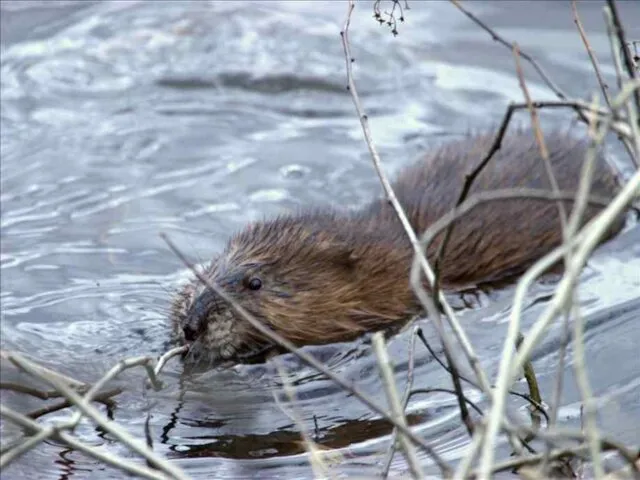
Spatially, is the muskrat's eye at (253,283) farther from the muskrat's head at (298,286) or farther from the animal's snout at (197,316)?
the animal's snout at (197,316)

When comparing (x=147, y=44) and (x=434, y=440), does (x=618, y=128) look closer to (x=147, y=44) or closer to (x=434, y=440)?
(x=434, y=440)

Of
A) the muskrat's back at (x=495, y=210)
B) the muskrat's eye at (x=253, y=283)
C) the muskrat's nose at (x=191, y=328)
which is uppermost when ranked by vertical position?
the muskrat's back at (x=495, y=210)

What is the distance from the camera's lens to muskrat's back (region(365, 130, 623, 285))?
611 cm

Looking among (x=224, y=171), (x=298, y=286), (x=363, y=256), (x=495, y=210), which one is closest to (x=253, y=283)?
(x=298, y=286)

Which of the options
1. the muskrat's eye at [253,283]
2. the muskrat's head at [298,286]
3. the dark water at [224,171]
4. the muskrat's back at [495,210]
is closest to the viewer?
the dark water at [224,171]

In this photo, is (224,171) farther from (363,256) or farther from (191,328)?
(191,328)

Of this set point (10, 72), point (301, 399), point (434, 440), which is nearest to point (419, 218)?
point (301, 399)

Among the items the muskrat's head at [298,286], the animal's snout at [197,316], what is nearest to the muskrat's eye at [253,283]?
Answer: the muskrat's head at [298,286]

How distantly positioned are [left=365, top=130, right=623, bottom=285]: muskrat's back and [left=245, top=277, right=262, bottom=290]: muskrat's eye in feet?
2.49

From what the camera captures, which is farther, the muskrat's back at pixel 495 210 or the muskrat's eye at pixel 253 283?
the muskrat's back at pixel 495 210

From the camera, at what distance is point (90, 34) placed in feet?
29.9

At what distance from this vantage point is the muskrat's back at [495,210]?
6109mm

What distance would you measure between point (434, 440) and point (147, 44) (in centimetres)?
489

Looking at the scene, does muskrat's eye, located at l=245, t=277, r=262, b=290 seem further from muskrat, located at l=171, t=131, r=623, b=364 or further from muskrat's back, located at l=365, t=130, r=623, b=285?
muskrat's back, located at l=365, t=130, r=623, b=285
